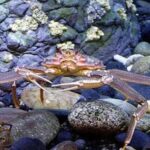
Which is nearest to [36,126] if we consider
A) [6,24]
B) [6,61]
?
[6,61]

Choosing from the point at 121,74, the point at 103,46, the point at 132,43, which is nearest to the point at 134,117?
the point at 121,74

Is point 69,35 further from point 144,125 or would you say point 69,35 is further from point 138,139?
point 138,139

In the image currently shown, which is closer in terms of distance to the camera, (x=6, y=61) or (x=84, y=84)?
(x=84, y=84)

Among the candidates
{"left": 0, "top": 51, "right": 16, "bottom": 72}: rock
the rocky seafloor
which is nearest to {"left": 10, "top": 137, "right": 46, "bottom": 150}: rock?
the rocky seafloor

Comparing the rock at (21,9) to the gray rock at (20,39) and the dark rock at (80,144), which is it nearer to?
the gray rock at (20,39)

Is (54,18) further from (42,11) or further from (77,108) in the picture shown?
(77,108)

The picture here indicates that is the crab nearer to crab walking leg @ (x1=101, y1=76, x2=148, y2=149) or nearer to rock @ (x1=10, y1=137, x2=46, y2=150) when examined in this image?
→ crab walking leg @ (x1=101, y1=76, x2=148, y2=149)

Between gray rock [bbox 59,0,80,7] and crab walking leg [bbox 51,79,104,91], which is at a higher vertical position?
crab walking leg [bbox 51,79,104,91]

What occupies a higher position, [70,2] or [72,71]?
[72,71]
